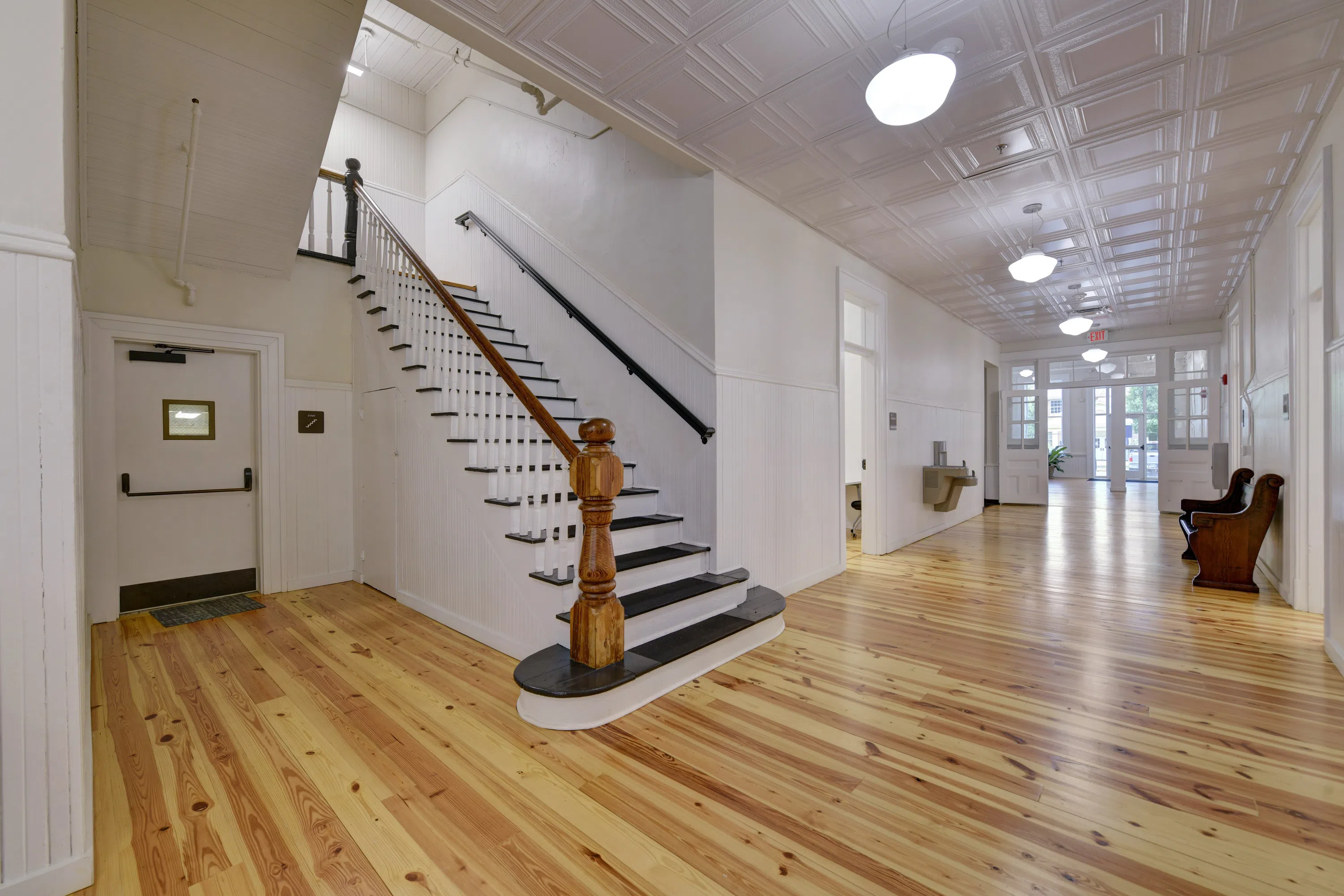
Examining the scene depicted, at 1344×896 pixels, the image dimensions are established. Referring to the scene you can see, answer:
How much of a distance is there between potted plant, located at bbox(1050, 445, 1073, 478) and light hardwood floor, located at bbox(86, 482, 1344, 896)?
42.3 ft

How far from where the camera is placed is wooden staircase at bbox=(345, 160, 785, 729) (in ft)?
8.44

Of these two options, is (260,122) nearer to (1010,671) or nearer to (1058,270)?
(1010,671)

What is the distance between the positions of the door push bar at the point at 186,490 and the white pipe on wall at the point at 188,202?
1.33m

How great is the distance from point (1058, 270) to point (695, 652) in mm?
5890

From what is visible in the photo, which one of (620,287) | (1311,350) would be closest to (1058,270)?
(1311,350)

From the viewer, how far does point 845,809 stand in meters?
1.86

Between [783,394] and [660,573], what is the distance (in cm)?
178

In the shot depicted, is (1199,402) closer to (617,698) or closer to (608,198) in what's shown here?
(608,198)

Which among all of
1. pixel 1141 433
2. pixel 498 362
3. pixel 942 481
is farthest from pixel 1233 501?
pixel 1141 433

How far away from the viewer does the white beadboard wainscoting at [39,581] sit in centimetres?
140

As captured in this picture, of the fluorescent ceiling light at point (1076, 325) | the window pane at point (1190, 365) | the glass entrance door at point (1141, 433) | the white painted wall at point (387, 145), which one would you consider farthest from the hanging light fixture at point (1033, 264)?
the glass entrance door at point (1141, 433)

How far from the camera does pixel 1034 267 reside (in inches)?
177

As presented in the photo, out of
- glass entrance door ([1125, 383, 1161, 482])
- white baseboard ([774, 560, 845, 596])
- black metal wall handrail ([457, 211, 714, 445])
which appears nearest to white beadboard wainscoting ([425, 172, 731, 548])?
black metal wall handrail ([457, 211, 714, 445])

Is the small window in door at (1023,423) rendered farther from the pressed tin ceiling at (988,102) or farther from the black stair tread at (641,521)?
the black stair tread at (641,521)
